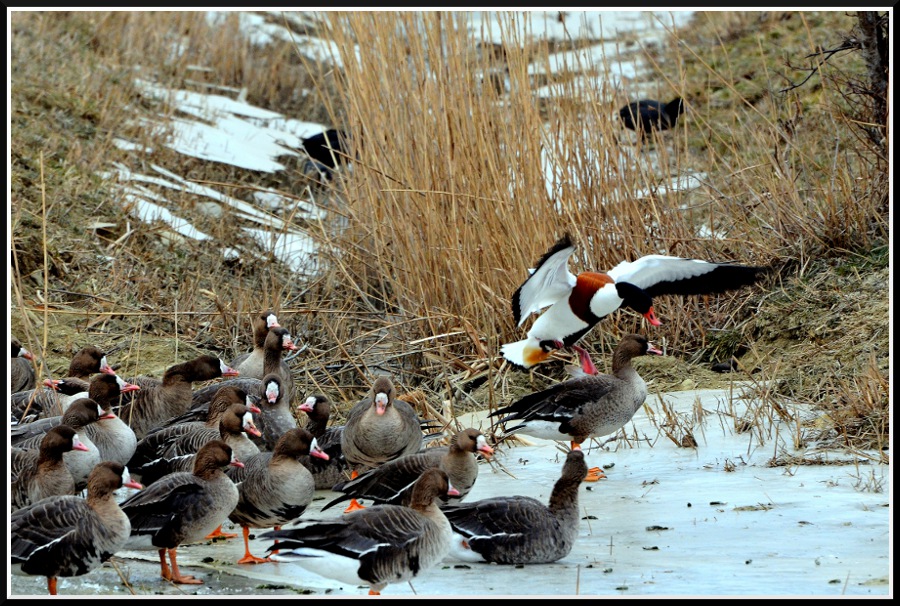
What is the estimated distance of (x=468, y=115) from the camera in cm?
789

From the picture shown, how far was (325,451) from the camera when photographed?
6.31 meters

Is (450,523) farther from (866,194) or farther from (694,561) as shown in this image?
(866,194)

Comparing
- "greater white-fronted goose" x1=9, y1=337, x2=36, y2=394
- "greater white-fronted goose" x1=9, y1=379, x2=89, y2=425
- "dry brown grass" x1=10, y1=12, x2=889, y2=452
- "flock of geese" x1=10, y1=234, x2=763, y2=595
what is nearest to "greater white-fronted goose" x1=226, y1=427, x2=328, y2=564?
"flock of geese" x1=10, y1=234, x2=763, y2=595

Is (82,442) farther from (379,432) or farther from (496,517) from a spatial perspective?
(496,517)

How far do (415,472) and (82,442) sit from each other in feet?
5.47

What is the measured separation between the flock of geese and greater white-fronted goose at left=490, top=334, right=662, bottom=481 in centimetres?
1

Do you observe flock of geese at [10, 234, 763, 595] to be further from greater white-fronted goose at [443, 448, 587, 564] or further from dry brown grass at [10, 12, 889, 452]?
dry brown grass at [10, 12, 889, 452]

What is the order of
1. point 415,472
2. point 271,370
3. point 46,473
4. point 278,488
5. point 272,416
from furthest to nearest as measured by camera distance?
1. point 271,370
2. point 272,416
3. point 415,472
4. point 46,473
5. point 278,488

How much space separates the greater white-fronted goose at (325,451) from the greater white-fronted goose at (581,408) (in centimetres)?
90

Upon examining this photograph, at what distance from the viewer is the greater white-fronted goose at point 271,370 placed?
23.4 feet

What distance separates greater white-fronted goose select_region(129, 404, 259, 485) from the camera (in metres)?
5.78

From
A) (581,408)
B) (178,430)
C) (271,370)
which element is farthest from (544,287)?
(178,430)

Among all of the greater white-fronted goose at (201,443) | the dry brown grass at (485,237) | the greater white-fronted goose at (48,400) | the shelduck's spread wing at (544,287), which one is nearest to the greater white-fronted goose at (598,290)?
the shelduck's spread wing at (544,287)

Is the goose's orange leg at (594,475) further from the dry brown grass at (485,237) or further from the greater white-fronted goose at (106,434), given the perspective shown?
the greater white-fronted goose at (106,434)
